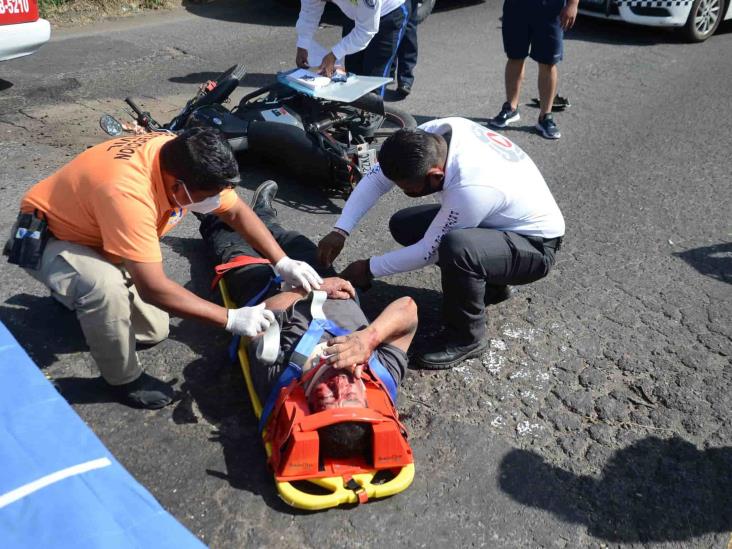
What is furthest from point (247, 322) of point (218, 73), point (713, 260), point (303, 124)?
point (218, 73)

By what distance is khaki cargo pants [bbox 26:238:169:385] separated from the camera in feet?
9.66

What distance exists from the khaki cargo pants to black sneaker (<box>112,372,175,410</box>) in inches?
2.9

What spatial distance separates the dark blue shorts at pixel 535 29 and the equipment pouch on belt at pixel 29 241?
173 inches

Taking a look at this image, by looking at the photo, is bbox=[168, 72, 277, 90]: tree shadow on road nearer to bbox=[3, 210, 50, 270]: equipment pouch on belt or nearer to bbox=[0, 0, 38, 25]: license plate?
bbox=[0, 0, 38, 25]: license plate

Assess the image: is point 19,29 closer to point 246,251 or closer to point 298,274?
point 246,251

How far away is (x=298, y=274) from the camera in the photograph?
3375 mm

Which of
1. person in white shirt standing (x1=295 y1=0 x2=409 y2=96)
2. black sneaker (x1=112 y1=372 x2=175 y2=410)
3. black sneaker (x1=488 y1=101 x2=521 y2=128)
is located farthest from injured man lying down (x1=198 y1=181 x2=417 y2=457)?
black sneaker (x1=488 y1=101 x2=521 y2=128)

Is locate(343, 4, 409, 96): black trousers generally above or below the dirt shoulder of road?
above

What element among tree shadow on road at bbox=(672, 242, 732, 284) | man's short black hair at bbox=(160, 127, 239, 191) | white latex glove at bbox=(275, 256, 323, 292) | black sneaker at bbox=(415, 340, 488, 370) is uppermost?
man's short black hair at bbox=(160, 127, 239, 191)

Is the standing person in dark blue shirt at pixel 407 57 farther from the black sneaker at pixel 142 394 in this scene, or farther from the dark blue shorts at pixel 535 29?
the black sneaker at pixel 142 394

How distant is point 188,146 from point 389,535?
1700mm

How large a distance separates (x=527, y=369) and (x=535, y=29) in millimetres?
3491

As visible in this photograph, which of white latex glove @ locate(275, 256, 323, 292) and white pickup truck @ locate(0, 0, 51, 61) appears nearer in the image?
white latex glove @ locate(275, 256, 323, 292)

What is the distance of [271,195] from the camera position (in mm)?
4461
